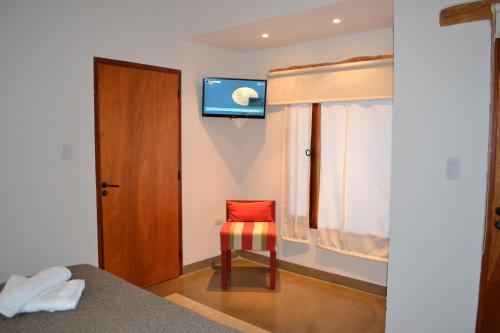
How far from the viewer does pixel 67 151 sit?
9.78 feet

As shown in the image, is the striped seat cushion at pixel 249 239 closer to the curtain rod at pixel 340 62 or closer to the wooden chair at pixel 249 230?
the wooden chair at pixel 249 230

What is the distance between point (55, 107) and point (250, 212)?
6.62ft

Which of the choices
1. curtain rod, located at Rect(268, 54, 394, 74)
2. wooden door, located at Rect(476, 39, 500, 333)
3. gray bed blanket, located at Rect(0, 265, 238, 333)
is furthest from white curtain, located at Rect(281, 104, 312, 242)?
gray bed blanket, located at Rect(0, 265, 238, 333)

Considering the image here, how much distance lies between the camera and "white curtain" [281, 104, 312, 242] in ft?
12.7

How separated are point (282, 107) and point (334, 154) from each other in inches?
31.7

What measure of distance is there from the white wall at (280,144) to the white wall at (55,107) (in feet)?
3.53

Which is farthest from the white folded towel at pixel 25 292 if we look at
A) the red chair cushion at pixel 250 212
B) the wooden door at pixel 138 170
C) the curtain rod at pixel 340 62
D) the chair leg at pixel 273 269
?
the curtain rod at pixel 340 62

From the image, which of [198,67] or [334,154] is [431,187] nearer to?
[334,154]

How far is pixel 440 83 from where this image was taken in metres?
2.19

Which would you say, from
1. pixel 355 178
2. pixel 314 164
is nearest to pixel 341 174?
pixel 355 178

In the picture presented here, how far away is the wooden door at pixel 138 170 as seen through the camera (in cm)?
325

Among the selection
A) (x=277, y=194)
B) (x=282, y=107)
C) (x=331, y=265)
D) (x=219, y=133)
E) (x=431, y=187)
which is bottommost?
(x=331, y=265)

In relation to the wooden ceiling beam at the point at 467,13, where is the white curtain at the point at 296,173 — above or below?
below

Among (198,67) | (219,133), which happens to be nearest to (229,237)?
(219,133)
